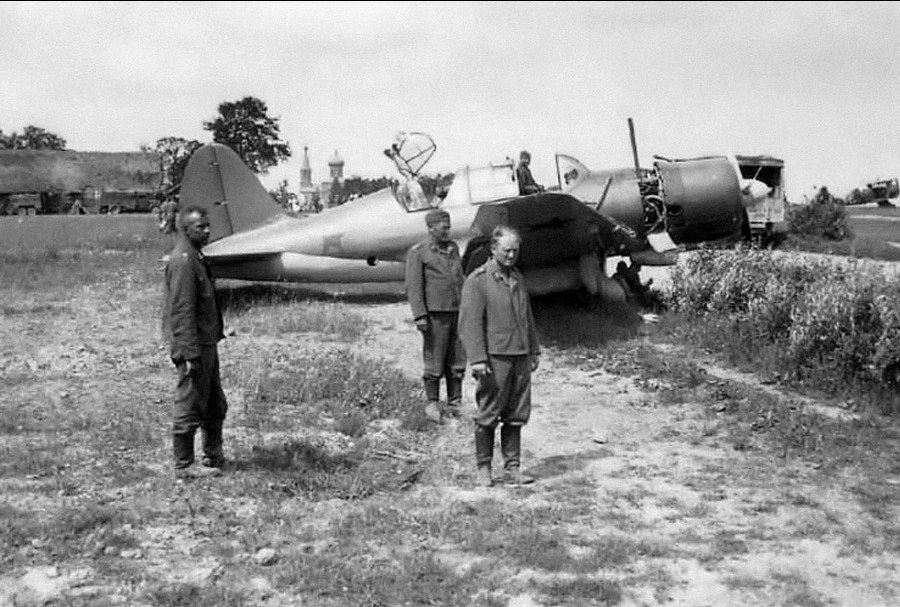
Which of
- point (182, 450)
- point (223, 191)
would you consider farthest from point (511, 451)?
point (223, 191)

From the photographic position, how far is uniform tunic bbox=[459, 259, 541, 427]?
5.57 m

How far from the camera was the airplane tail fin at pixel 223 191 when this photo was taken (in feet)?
42.8

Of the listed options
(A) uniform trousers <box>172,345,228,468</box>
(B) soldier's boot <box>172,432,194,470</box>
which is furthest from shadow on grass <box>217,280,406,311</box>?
(B) soldier's boot <box>172,432,194,470</box>

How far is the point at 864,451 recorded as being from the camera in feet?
20.6

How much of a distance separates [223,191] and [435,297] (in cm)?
688

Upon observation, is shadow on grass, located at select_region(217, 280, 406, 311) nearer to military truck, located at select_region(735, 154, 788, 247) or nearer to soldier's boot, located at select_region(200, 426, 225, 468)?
soldier's boot, located at select_region(200, 426, 225, 468)

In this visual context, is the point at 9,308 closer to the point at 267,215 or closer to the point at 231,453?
the point at 267,215

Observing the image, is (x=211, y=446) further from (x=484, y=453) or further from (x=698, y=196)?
(x=698, y=196)

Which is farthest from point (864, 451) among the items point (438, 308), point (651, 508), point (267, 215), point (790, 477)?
point (267, 215)

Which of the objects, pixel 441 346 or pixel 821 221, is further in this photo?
pixel 821 221

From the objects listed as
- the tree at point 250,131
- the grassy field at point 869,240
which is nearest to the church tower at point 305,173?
the tree at point 250,131

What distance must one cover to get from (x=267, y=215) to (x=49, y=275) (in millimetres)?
4108

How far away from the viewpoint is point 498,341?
557 cm

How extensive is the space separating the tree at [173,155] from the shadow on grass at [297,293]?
3787cm
